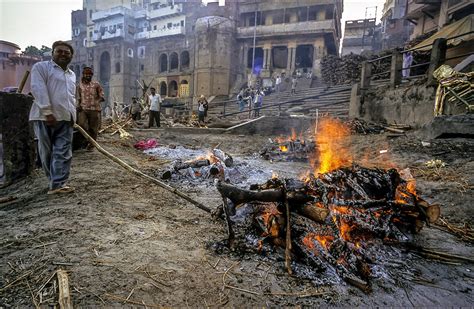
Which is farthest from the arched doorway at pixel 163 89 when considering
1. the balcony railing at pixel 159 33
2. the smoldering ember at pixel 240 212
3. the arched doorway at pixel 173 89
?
the smoldering ember at pixel 240 212

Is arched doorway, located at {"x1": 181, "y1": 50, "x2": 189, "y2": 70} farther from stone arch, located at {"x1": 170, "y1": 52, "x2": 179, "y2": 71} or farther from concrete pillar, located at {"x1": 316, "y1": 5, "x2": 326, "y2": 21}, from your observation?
concrete pillar, located at {"x1": 316, "y1": 5, "x2": 326, "y2": 21}

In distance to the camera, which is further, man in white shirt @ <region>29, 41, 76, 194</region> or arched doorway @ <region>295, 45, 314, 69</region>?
arched doorway @ <region>295, 45, 314, 69</region>

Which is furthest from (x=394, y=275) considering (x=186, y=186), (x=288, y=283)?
(x=186, y=186)

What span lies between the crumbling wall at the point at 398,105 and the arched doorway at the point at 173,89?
3380cm

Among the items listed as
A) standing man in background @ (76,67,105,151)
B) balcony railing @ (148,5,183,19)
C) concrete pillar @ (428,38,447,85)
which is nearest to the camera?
standing man in background @ (76,67,105,151)

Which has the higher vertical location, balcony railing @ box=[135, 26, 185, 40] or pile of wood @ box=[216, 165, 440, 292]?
balcony railing @ box=[135, 26, 185, 40]

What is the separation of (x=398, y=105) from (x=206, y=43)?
1209 inches

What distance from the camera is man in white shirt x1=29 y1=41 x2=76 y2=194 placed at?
3.80 meters

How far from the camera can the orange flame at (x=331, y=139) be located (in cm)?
887

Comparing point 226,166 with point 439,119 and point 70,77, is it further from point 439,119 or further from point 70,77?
point 439,119

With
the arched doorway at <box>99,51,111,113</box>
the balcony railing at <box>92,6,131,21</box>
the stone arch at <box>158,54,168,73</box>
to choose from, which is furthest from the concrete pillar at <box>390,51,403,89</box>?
the arched doorway at <box>99,51,111,113</box>

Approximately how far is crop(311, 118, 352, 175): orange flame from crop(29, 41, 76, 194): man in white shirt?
20.9 feet

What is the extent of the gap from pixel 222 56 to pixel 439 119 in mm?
31762

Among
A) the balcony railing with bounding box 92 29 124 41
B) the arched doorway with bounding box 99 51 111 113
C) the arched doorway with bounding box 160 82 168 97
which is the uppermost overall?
the balcony railing with bounding box 92 29 124 41
